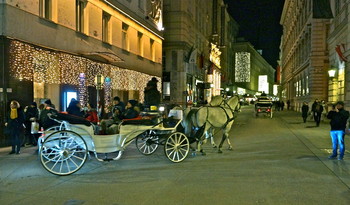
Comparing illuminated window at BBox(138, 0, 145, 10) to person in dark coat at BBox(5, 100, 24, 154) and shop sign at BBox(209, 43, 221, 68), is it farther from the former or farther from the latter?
shop sign at BBox(209, 43, 221, 68)

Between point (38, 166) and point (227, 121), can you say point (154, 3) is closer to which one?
point (227, 121)

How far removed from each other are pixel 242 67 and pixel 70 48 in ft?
309

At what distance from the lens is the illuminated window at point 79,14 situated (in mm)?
18656

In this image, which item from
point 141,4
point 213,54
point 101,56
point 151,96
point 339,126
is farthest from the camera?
point 213,54

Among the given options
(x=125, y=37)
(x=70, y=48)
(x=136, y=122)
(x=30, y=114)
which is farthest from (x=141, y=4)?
(x=136, y=122)

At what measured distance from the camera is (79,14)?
1903cm

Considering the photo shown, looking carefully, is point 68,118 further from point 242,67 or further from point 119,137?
point 242,67

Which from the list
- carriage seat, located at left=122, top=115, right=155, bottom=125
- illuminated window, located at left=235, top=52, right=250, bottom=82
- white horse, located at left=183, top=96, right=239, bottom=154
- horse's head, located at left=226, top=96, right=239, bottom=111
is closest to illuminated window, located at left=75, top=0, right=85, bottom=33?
white horse, located at left=183, top=96, right=239, bottom=154

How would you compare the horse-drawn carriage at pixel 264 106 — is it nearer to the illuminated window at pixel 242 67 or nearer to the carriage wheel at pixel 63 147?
the carriage wheel at pixel 63 147

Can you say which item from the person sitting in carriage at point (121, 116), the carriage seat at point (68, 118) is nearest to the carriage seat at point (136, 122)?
the person sitting in carriage at point (121, 116)

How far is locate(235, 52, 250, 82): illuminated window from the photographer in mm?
105938

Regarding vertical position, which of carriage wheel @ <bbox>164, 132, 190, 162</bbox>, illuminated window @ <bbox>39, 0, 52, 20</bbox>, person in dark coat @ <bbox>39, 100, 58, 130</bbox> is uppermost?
illuminated window @ <bbox>39, 0, 52, 20</bbox>

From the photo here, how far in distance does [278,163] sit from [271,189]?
124 inches

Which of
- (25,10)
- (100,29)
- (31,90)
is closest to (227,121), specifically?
(31,90)
